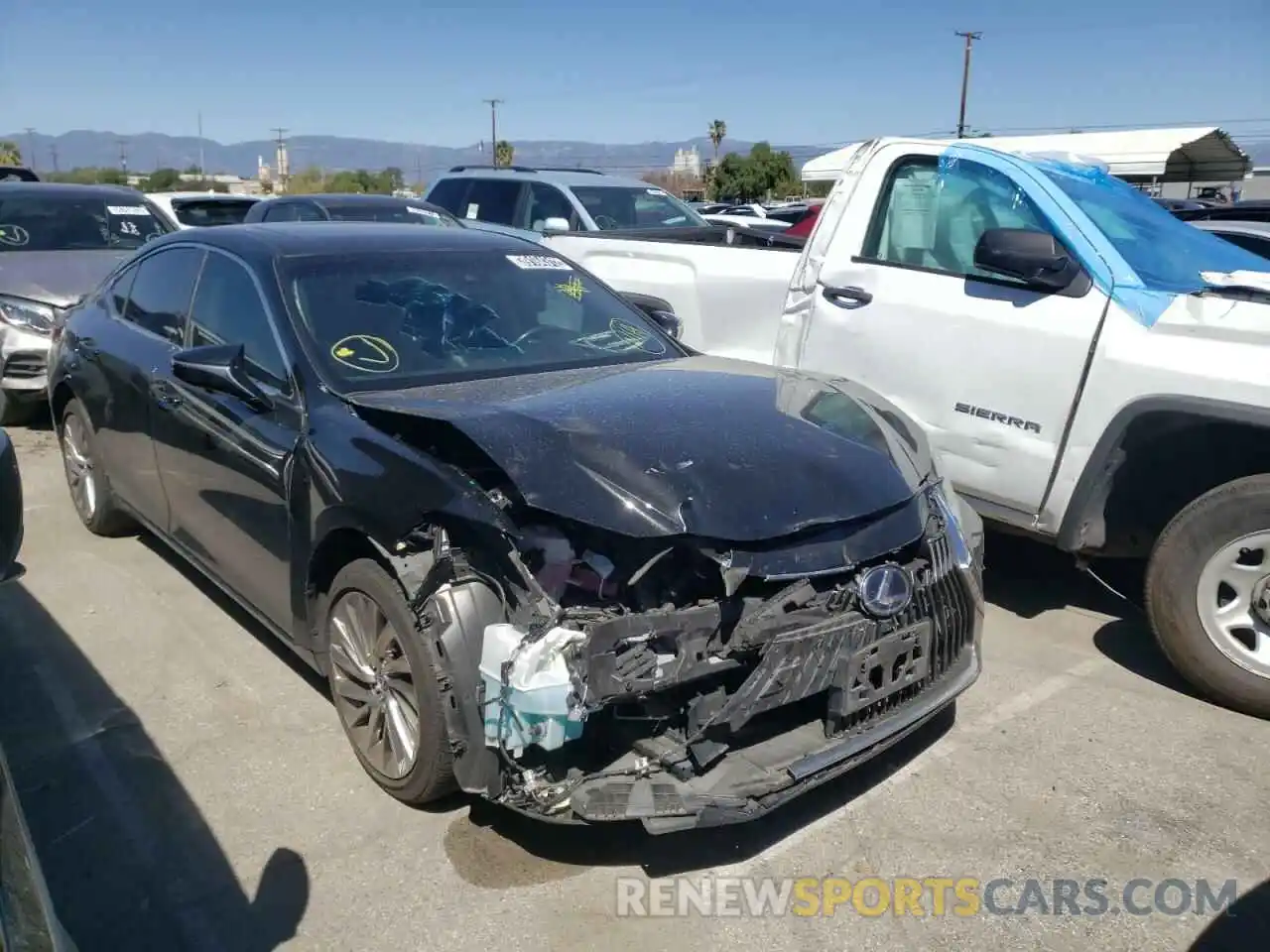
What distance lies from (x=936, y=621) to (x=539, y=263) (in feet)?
7.85

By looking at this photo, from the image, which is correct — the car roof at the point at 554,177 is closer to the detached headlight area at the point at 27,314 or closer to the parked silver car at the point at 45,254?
the parked silver car at the point at 45,254

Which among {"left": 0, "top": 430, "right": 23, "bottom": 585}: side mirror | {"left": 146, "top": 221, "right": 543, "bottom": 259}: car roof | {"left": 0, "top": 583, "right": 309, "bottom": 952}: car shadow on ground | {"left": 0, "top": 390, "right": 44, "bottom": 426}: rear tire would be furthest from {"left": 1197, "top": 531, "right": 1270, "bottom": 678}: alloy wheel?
{"left": 0, "top": 390, "right": 44, "bottom": 426}: rear tire

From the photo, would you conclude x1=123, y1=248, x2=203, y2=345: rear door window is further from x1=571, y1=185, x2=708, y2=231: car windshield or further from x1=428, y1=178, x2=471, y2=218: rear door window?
x1=428, y1=178, x2=471, y2=218: rear door window

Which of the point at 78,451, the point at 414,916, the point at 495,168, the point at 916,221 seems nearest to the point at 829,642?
the point at 414,916

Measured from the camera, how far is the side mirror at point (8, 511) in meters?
2.91

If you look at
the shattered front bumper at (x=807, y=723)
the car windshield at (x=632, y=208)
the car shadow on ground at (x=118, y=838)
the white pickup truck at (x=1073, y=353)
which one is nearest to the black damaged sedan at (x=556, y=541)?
the shattered front bumper at (x=807, y=723)

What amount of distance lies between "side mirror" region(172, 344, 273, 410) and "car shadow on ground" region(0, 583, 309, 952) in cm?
127

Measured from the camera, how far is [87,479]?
5.59 metres

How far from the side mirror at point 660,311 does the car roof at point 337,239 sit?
3.31ft

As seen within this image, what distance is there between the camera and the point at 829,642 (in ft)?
9.38

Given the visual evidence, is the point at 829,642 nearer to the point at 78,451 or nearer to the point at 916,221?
the point at 916,221

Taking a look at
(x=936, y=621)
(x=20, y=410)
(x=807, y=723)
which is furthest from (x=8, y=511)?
(x=20, y=410)

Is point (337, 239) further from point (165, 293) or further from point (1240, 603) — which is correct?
point (1240, 603)

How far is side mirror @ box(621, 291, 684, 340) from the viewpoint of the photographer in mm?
5551
